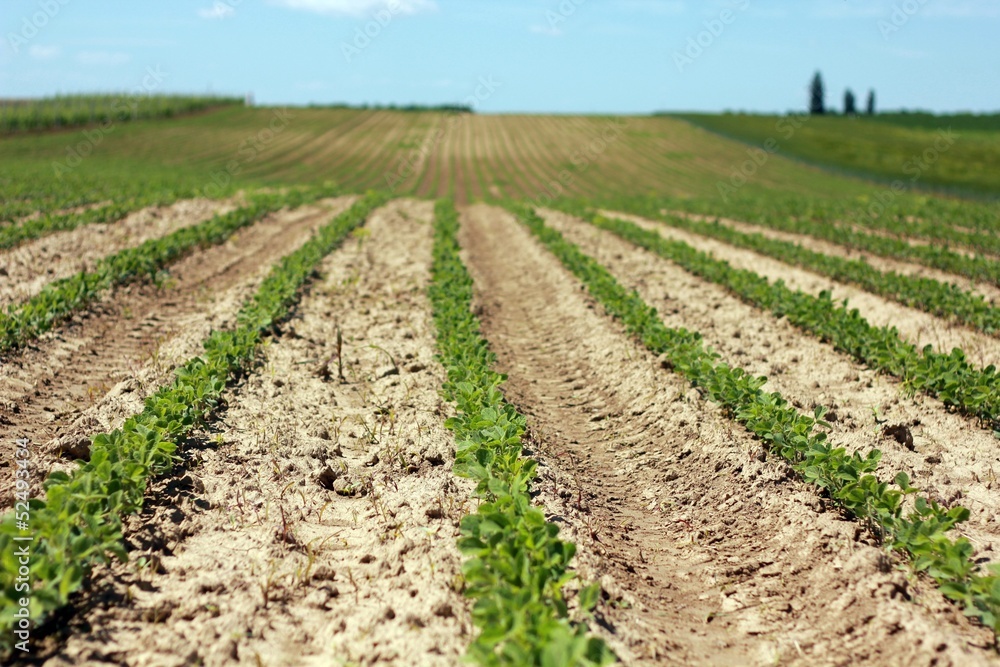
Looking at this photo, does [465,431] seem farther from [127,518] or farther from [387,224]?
[387,224]

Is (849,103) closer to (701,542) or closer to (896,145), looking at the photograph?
(896,145)

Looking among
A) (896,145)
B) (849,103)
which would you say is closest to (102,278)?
(896,145)

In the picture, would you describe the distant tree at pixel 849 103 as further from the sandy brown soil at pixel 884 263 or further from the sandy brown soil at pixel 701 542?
the sandy brown soil at pixel 701 542

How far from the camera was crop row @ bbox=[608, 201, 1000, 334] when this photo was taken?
1084 centimetres

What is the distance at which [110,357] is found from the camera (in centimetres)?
859

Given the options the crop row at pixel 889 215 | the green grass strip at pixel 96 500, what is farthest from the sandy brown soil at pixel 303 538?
the crop row at pixel 889 215

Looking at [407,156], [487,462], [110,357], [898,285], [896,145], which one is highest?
[896,145]

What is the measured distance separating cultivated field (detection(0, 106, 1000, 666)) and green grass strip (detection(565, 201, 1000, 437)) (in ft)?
0.17

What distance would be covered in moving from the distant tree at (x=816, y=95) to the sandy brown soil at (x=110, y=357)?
4419 inches

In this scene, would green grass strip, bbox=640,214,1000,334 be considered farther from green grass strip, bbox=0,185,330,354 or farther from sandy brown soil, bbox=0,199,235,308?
sandy brown soil, bbox=0,199,235,308

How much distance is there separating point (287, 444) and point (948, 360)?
6.82 m

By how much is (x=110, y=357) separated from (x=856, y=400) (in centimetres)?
872

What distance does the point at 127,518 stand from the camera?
15.0 feet

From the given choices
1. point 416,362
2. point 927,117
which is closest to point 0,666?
point 416,362
